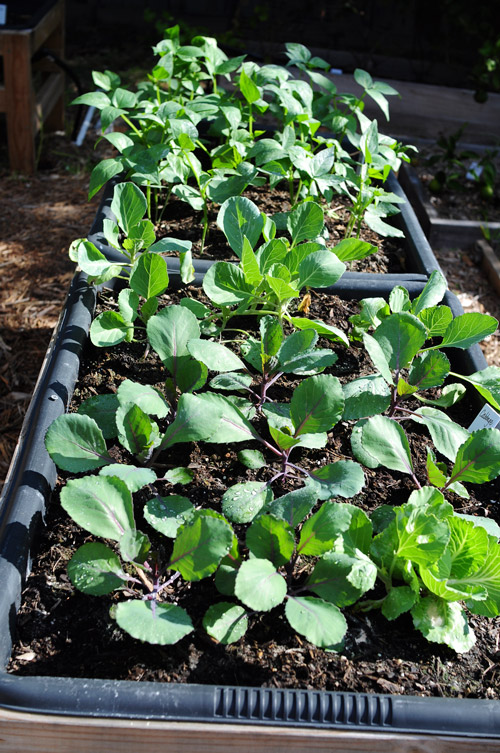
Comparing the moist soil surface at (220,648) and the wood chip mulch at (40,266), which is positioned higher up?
the moist soil surface at (220,648)

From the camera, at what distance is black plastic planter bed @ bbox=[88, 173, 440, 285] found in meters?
1.41

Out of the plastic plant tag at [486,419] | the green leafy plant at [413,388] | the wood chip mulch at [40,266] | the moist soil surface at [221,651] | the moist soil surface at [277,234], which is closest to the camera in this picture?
the moist soil surface at [221,651]

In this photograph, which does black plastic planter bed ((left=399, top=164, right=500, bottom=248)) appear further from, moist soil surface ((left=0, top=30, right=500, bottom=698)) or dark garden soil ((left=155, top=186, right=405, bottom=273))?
moist soil surface ((left=0, top=30, right=500, bottom=698))

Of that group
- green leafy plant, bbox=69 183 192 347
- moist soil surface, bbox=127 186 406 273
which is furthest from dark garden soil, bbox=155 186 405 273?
green leafy plant, bbox=69 183 192 347

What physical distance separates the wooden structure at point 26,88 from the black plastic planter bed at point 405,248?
1.39 m

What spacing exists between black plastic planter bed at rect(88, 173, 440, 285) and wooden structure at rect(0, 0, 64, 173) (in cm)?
139

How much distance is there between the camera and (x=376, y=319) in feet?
4.08

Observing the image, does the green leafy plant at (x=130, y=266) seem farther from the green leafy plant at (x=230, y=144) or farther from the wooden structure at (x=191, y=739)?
the wooden structure at (x=191, y=739)

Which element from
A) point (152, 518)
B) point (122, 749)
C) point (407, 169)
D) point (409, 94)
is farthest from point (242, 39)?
point (122, 749)

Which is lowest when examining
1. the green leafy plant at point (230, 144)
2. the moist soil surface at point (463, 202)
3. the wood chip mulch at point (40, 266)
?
the wood chip mulch at point (40, 266)

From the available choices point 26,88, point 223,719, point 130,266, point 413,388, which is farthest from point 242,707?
point 26,88

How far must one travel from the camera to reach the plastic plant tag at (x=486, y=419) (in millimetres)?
1095

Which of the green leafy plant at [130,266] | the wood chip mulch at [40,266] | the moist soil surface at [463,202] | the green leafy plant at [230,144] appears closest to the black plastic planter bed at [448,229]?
the wood chip mulch at [40,266]

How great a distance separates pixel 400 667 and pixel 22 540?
0.48 metres
